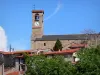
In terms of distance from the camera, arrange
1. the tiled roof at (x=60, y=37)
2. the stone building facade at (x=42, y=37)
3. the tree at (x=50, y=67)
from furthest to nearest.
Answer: the tiled roof at (x=60, y=37), the stone building facade at (x=42, y=37), the tree at (x=50, y=67)

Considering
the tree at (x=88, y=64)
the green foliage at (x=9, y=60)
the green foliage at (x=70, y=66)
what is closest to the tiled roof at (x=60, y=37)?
the green foliage at (x=9, y=60)

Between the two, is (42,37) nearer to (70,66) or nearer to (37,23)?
(37,23)

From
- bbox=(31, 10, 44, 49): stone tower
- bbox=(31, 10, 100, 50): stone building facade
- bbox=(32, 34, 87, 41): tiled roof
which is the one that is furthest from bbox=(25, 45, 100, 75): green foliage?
bbox=(31, 10, 44, 49): stone tower

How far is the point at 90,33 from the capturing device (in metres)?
85.3

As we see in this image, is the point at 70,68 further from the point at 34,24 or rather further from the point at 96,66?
the point at 34,24

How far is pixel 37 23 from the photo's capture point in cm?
10306

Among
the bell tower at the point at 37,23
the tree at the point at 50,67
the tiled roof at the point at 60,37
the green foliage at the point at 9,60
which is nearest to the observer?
the tree at the point at 50,67

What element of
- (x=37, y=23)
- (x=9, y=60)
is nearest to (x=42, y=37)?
(x=37, y=23)

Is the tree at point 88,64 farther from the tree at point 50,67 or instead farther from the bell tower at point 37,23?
the bell tower at point 37,23

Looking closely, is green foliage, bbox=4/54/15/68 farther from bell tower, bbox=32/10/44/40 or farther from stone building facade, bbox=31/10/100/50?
bell tower, bbox=32/10/44/40

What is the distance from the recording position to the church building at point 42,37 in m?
95.6

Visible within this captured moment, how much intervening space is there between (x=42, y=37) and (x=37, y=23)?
3.71 metres

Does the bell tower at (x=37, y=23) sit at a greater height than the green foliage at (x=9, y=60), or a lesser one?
greater

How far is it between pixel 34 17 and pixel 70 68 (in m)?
53.4
